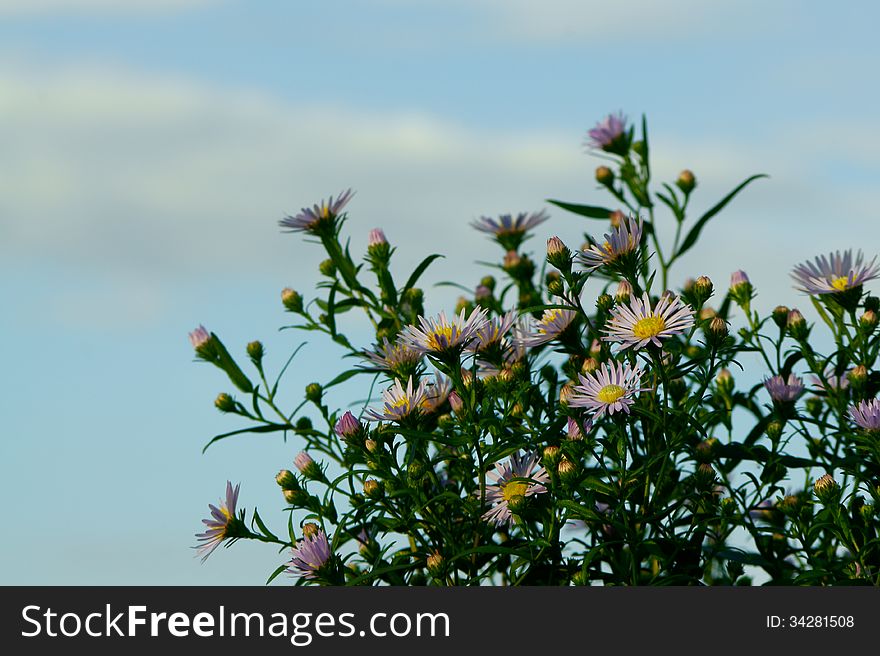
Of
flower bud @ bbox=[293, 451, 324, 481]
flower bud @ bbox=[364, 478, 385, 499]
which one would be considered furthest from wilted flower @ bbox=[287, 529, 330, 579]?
flower bud @ bbox=[293, 451, 324, 481]

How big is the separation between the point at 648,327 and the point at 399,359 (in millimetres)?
557

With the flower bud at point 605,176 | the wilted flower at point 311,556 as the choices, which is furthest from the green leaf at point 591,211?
the wilted flower at point 311,556

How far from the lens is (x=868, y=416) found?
2207 millimetres

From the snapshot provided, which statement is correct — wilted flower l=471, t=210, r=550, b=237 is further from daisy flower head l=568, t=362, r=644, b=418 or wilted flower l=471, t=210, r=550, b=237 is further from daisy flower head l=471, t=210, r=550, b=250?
daisy flower head l=568, t=362, r=644, b=418

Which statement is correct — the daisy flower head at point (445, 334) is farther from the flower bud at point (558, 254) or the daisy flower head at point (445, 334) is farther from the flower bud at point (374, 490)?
the flower bud at point (374, 490)

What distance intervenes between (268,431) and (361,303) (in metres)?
0.39

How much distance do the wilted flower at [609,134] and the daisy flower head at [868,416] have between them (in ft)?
3.76

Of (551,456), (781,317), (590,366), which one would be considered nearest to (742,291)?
(781,317)

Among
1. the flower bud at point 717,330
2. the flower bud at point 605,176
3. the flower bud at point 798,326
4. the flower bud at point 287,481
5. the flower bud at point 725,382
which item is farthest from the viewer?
the flower bud at point 605,176

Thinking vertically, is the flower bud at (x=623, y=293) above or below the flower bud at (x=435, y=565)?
above

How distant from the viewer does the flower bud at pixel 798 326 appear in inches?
102

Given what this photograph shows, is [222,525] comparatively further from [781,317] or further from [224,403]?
[781,317]

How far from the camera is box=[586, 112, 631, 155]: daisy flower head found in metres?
3.10

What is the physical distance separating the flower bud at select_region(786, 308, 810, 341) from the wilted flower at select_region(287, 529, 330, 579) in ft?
3.97
